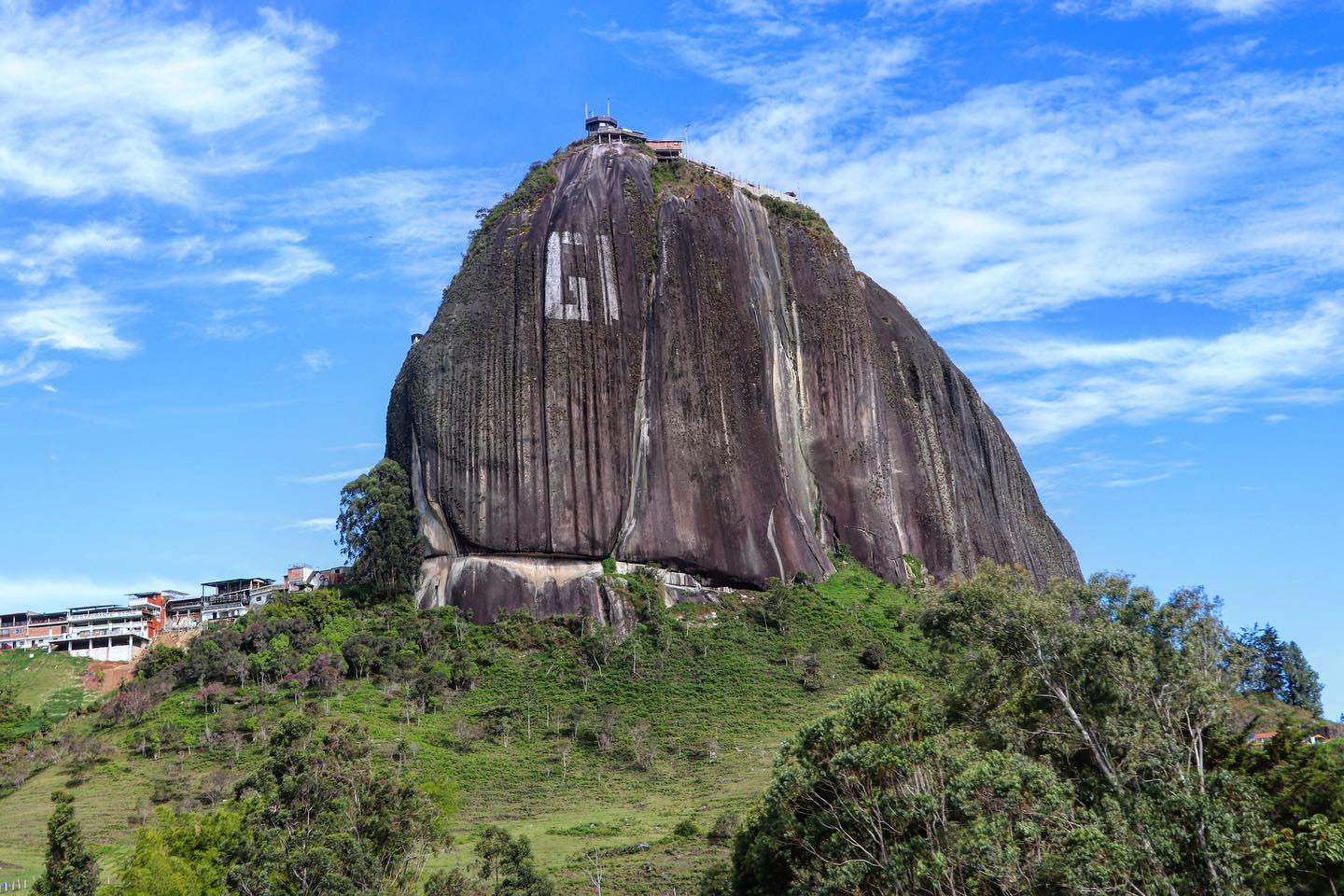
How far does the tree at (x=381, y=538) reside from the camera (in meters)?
61.9

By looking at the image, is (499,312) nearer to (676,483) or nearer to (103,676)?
(676,483)

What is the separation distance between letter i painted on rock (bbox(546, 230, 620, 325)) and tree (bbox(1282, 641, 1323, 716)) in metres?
38.1

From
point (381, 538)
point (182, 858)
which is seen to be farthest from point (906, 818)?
point (381, 538)

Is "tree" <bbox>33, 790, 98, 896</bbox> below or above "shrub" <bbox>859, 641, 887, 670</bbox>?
below

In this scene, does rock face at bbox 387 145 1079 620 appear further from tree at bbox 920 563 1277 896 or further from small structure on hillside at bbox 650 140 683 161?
tree at bbox 920 563 1277 896

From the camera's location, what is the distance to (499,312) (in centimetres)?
6531

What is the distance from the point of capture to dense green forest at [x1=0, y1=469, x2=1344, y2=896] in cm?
2392

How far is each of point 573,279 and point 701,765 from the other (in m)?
28.1

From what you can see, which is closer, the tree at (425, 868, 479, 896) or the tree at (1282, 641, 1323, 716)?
the tree at (425, 868, 479, 896)

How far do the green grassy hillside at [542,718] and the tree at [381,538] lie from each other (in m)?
2.65

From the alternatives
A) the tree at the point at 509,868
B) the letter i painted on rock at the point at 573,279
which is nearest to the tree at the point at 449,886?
the tree at the point at 509,868

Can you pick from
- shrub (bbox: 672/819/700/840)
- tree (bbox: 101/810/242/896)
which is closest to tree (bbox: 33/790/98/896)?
tree (bbox: 101/810/242/896)

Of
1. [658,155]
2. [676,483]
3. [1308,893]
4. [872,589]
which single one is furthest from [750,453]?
[1308,893]

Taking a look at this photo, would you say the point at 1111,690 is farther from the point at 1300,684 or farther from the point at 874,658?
the point at 1300,684
